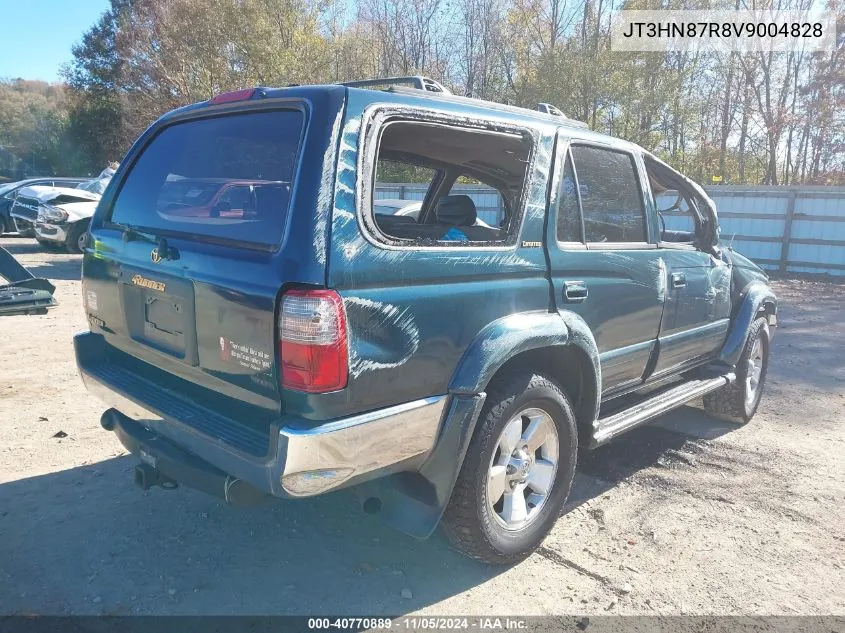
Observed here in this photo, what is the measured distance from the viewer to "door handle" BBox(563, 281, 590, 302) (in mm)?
3117

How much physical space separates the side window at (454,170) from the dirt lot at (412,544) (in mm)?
1576

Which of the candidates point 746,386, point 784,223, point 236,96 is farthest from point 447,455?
point 784,223

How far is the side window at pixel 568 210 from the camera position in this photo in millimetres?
3189

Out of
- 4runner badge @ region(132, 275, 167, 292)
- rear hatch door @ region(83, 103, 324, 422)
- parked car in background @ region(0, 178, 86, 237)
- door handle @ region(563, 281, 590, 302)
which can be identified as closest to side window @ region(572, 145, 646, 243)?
door handle @ region(563, 281, 590, 302)

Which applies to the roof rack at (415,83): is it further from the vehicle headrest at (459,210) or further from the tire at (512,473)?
Result: the tire at (512,473)

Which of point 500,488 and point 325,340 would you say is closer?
point 325,340

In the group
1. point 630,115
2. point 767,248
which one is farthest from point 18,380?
point 630,115

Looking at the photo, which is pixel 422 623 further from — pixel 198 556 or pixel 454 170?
pixel 454 170

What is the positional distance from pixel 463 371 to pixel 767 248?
14.5m

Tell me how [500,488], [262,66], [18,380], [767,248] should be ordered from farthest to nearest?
[262,66]
[767,248]
[18,380]
[500,488]

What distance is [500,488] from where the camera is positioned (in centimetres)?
297

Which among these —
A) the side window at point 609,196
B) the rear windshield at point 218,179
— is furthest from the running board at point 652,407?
the rear windshield at point 218,179

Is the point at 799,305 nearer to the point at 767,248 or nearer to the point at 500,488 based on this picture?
the point at 767,248

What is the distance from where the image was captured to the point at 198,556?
304 centimetres
